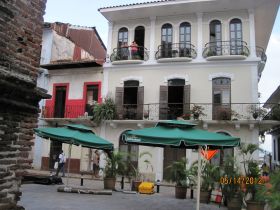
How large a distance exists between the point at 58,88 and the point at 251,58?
12.5 metres

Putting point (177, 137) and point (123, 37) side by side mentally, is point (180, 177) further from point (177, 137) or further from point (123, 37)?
point (123, 37)

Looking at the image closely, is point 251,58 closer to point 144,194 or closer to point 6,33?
point 144,194

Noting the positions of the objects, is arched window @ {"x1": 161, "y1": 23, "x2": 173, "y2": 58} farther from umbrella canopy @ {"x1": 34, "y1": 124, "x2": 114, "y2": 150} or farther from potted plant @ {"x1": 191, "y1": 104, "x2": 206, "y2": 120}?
umbrella canopy @ {"x1": 34, "y1": 124, "x2": 114, "y2": 150}

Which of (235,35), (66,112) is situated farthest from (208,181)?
(66,112)

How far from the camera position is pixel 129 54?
2281 centimetres

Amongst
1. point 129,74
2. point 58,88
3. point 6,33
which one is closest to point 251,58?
point 129,74

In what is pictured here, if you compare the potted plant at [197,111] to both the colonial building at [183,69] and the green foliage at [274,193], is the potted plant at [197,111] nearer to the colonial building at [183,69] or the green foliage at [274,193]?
Answer: the colonial building at [183,69]

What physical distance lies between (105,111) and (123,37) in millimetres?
5110

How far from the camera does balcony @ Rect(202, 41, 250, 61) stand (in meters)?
20.5

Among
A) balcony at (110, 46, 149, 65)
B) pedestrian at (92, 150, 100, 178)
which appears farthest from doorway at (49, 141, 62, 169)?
balcony at (110, 46, 149, 65)

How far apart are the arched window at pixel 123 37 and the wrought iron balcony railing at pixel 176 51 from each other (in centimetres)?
245

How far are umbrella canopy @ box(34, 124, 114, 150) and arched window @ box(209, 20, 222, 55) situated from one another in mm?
10696

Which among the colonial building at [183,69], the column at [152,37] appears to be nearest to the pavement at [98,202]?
Result: the colonial building at [183,69]

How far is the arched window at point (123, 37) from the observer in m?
23.5
